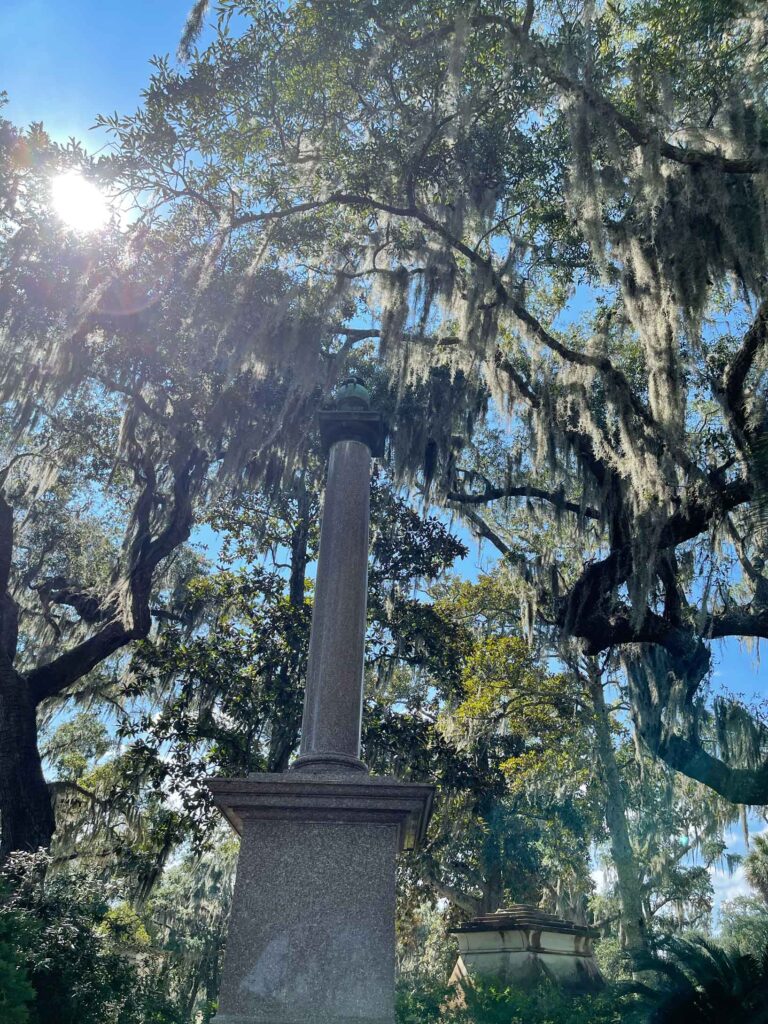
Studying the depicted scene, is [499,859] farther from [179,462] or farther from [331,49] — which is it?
[331,49]

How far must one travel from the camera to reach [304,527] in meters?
13.2

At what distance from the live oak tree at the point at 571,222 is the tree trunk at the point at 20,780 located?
6421 mm

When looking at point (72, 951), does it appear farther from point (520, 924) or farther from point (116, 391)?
point (116, 391)

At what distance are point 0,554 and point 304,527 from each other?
15.7 feet

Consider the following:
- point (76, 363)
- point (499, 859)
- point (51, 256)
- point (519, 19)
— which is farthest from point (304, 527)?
point (499, 859)

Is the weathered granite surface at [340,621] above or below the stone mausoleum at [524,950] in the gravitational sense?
above

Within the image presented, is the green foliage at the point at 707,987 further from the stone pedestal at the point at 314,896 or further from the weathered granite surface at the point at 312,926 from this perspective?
the weathered granite surface at the point at 312,926

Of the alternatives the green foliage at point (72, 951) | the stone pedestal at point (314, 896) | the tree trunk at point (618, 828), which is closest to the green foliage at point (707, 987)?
the stone pedestal at point (314, 896)

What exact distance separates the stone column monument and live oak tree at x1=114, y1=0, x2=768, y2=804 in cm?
470

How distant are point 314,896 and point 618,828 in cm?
1321

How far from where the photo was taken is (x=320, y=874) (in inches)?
196

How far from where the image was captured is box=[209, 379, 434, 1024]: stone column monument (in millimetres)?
4566

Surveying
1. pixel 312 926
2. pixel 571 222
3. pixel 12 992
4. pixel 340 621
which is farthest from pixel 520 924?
pixel 571 222

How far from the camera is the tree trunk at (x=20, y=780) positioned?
9.52m
